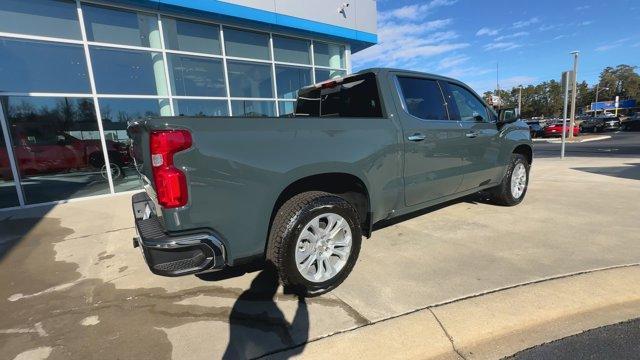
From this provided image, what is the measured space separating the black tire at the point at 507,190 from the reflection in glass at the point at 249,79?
7448 millimetres

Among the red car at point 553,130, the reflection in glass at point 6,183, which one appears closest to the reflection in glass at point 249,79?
the reflection in glass at point 6,183

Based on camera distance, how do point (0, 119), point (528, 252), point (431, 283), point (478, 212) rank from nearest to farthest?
point (431, 283) → point (528, 252) → point (478, 212) → point (0, 119)

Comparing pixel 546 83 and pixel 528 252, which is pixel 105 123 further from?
pixel 546 83

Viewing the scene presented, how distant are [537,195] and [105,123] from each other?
9.11m

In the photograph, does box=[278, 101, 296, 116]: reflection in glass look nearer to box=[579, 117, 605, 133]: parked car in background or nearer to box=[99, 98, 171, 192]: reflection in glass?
box=[99, 98, 171, 192]: reflection in glass

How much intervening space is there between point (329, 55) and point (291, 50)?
1.62 meters

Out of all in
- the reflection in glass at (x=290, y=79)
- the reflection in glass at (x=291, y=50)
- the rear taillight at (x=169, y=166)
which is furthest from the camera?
the reflection in glass at (x=290, y=79)

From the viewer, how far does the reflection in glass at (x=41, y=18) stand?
23.2 ft

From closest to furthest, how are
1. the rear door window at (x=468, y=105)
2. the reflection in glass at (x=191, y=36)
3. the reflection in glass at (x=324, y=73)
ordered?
1. the rear door window at (x=468, y=105)
2. the reflection in glass at (x=191, y=36)
3. the reflection in glass at (x=324, y=73)

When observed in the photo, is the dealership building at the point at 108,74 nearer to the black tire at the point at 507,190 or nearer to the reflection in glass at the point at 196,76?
the reflection in glass at the point at 196,76

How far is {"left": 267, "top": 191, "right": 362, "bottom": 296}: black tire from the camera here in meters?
2.57

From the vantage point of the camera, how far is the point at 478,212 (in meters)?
4.96

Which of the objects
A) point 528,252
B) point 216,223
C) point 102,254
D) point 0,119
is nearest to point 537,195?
point 528,252

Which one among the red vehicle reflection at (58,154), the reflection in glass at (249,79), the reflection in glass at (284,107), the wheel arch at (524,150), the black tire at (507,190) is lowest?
the black tire at (507,190)
